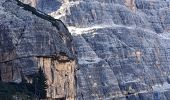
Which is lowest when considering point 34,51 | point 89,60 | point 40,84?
point 89,60

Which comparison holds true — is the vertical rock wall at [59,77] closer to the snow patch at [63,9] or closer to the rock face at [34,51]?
the rock face at [34,51]

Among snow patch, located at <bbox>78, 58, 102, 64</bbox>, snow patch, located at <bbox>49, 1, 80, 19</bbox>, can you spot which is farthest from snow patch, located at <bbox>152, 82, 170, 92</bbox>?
snow patch, located at <bbox>49, 1, 80, 19</bbox>

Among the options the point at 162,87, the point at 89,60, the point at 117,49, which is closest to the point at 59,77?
the point at 89,60

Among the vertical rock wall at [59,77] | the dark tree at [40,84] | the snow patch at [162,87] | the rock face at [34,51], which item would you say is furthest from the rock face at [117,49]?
the dark tree at [40,84]

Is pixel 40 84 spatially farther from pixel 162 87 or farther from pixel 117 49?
pixel 162 87

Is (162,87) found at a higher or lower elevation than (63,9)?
lower

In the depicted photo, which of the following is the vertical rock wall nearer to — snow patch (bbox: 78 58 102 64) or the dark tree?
the dark tree

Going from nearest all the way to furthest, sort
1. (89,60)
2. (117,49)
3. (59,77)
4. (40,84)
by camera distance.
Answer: (40,84)
(59,77)
(89,60)
(117,49)
